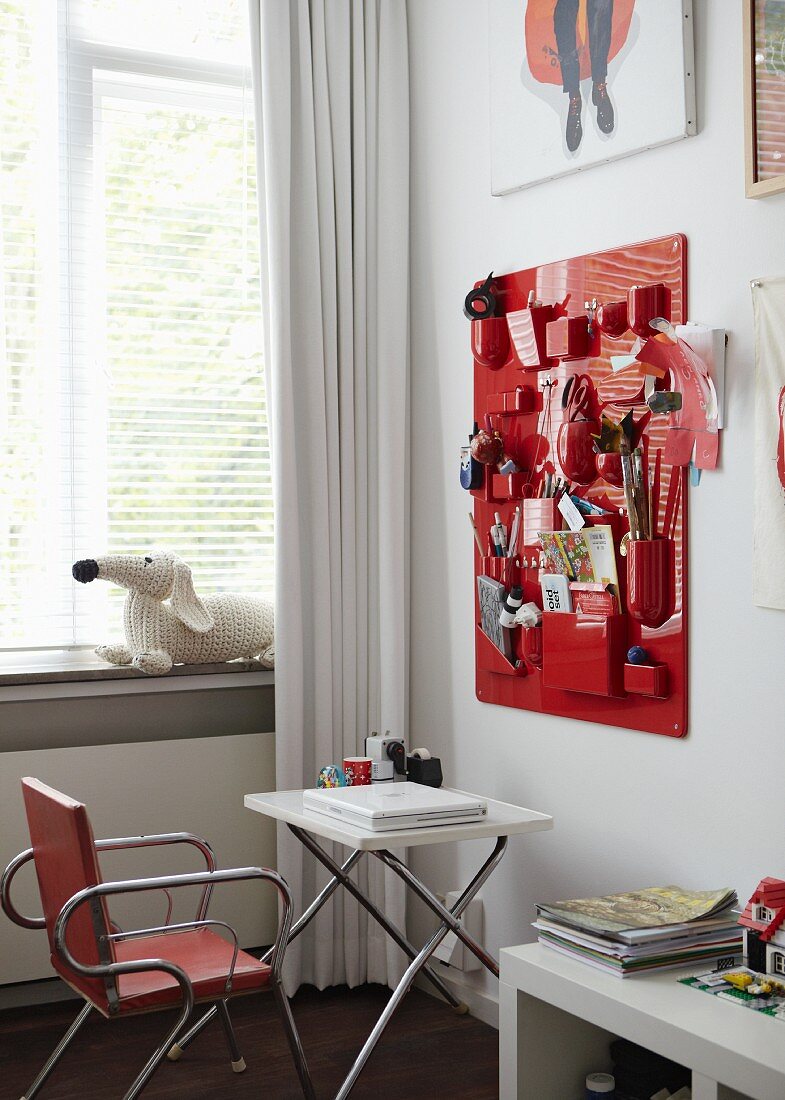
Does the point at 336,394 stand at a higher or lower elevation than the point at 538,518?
higher

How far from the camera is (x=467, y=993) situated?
2.96m

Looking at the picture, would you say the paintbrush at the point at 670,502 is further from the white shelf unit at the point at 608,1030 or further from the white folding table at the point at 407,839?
the white shelf unit at the point at 608,1030

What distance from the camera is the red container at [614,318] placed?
243 centimetres

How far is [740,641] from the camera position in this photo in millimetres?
2217

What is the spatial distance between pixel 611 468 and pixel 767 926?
3.10 ft

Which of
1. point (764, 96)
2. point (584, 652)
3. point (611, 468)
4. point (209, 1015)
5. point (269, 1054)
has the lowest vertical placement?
point (269, 1054)

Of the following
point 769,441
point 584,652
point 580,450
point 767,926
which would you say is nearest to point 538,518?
point 580,450

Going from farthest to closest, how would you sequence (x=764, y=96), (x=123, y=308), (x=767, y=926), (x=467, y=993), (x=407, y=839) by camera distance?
(x=123, y=308), (x=467, y=993), (x=407, y=839), (x=764, y=96), (x=767, y=926)

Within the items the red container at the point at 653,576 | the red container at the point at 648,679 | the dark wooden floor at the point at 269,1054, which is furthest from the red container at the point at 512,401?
the dark wooden floor at the point at 269,1054

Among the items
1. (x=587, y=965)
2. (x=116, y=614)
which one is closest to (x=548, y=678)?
(x=587, y=965)

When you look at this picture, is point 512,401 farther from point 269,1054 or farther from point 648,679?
point 269,1054

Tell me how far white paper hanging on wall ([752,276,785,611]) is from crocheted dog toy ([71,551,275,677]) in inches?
58.5

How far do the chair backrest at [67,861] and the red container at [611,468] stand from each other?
1.24m

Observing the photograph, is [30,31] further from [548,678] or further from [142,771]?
[548,678]
